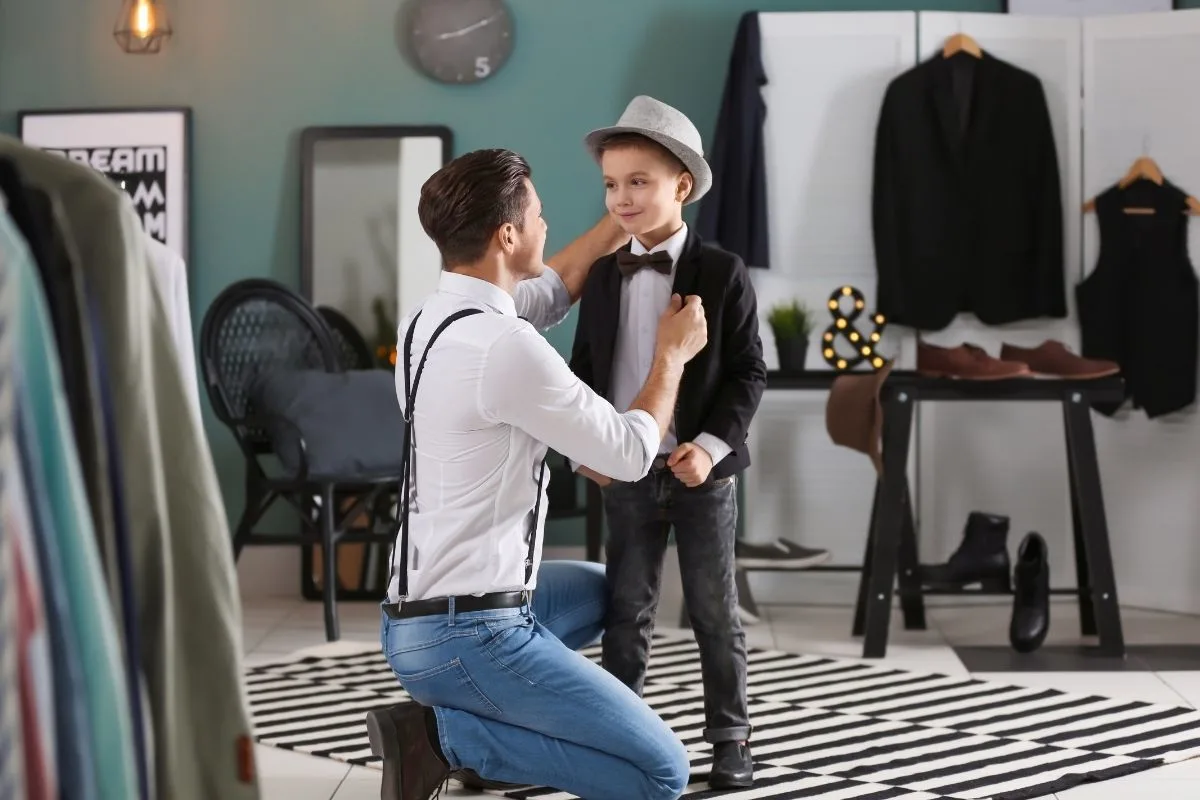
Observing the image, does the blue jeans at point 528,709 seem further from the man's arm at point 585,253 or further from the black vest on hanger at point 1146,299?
the black vest on hanger at point 1146,299

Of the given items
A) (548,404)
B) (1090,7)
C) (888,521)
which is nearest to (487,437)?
(548,404)

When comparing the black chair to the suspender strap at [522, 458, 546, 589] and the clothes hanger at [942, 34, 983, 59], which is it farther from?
the clothes hanger at [942, 34, 983, 59]

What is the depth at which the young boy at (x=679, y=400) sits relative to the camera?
253 centimetres

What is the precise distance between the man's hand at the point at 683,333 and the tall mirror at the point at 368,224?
277 centimetres

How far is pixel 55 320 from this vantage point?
3.55ft

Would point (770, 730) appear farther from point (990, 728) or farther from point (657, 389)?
point (657, 389)

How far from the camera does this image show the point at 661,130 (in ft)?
8.20

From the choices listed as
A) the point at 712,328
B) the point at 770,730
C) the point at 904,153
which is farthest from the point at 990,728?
the point at 904,153

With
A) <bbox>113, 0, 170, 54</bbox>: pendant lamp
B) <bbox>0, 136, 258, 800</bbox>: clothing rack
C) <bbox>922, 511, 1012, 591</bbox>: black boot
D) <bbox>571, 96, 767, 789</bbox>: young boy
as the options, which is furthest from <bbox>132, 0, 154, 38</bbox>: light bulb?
<bbox>0, 136, 258, 800</bbox>: clothing rack

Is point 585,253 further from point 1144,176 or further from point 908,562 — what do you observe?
point 1144,176

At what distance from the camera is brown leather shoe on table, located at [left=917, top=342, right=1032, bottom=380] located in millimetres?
3885

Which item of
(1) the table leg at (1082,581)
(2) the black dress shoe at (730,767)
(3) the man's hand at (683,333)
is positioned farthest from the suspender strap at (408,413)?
(1) the table leg at (1082,581)

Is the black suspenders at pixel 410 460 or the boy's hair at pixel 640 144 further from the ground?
the boy's hair at pixel 640 144

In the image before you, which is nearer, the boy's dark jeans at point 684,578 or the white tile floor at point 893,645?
the boy's dark jeans at point 684,578
